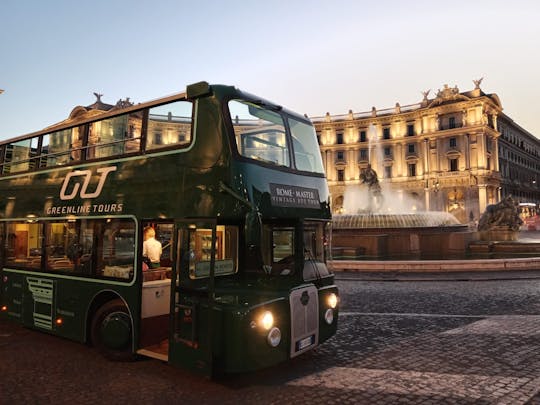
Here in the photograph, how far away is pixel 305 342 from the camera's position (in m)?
5.39

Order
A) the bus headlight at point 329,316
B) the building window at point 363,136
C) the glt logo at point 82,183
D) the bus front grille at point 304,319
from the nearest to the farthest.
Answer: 1. the bus front grille at point 304,319
2. the bus headlight at point 329,316
3. the glt logo at point 82,183
4. the building window at point 363,136

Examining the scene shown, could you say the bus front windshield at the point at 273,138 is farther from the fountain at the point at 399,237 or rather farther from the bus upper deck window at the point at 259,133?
the fountain at the point at 399,237

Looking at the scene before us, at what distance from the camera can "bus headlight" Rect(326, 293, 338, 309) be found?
5968 mm

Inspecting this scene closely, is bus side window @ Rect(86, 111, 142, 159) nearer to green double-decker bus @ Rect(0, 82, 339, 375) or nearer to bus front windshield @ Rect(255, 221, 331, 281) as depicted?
green double-decker bus @ Rect(0, 82, 339, 375)

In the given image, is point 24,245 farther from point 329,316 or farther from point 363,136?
point 363,136

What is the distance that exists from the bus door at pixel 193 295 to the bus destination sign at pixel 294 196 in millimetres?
915

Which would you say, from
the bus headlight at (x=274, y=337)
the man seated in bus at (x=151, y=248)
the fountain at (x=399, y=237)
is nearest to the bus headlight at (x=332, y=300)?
the bus headlight at (x=274, y=337)

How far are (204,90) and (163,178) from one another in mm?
1329

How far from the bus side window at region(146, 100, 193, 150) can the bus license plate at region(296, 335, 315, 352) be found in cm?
303

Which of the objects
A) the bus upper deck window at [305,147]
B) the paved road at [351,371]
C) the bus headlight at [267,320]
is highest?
the bus upper deck window at [305,147]

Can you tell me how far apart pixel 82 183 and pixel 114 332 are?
2502 mm

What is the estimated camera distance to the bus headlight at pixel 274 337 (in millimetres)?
4832

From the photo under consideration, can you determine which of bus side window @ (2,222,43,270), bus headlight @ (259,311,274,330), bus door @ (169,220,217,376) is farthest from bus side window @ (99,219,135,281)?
bus headlight @ (259,311,274,330)

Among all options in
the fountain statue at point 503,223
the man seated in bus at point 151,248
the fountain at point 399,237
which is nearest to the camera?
the man seated in bus at point 151,248
